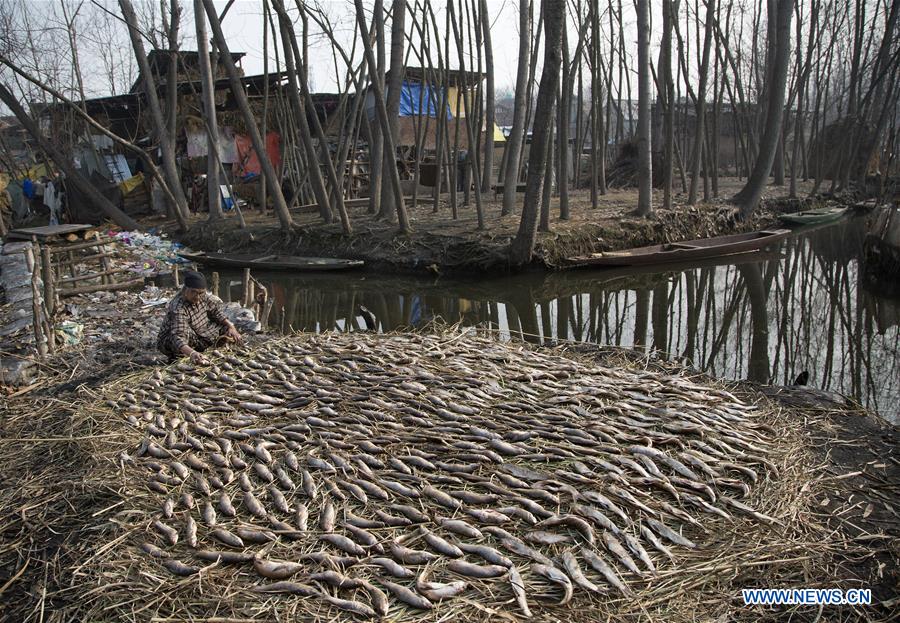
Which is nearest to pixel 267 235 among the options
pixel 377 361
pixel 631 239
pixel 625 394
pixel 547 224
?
pixel 547 224

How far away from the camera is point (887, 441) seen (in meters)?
5.39

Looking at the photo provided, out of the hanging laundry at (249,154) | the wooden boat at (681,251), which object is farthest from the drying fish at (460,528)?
the hanging laundry at (249,154)

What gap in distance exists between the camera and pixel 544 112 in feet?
41.3

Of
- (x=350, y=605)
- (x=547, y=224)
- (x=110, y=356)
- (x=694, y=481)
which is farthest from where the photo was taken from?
(x=547, y=224)

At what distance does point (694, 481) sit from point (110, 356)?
712cm

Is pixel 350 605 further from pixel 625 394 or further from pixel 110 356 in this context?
pixel 110 356

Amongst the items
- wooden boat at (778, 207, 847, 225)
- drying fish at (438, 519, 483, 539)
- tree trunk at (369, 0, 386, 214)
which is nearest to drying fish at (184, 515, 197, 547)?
drying fish at (438, 519, 483, 539)

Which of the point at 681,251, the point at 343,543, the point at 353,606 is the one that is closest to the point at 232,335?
the point at 343,543

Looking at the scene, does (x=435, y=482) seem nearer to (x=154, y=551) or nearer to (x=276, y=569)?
(x=276, y=569)

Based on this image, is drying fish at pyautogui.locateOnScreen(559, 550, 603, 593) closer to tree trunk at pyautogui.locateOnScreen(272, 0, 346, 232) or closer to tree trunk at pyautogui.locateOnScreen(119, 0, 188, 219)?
tree trunk at pyautogui.locateOnScreen(272, 0, 346, 232)

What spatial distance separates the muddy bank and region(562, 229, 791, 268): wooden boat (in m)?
0.57

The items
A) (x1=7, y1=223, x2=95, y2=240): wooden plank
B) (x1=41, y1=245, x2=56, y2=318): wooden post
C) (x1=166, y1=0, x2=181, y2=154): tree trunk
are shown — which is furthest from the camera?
(x1=166, y1=0, x2=181, y2=154): tree trunk

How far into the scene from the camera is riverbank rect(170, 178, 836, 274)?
1473cm

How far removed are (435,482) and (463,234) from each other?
11.8m
